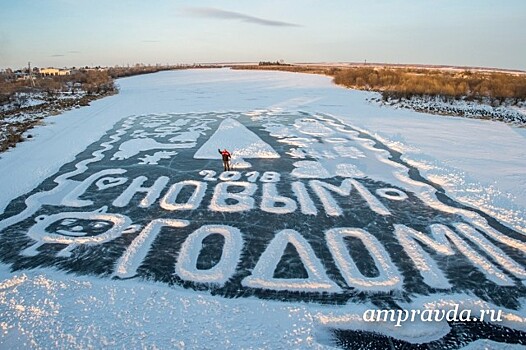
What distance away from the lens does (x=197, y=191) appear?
7.20 metres

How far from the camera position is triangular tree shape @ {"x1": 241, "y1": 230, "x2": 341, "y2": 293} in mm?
4258

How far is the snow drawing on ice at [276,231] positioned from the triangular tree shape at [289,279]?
0.8 inches

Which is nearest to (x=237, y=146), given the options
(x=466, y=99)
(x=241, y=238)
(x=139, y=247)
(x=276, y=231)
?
(x=276, y=231)

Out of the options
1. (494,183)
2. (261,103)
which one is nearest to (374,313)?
(494,183)

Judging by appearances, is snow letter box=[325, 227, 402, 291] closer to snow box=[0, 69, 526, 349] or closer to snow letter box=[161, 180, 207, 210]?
snow box=[0, 69, 526, 349]

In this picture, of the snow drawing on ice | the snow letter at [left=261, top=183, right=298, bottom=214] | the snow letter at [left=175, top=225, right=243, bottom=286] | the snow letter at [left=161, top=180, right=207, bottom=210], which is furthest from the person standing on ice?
the snow letter at [left=175, top=225, right=243, bottom=286]

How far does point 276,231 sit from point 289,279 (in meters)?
1.27

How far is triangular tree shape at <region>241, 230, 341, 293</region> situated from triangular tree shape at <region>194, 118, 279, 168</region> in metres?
3.83

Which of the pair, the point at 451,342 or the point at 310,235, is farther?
the point at 310,235

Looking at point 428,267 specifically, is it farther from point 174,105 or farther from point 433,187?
point 174,105

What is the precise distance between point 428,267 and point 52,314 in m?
4.53

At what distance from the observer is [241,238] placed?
5414 mm

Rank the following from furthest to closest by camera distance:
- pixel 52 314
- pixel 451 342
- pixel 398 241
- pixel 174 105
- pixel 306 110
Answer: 1. pixel 174 105
2. pixel 306 110
3. pixel 398 241
4. pixel 52 314
5. pixel 451 342

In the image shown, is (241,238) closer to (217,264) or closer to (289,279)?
(217,264)
